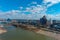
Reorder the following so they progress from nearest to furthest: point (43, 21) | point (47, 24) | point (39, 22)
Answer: point (47, 24) < point (43, 21) < point (39, 22)

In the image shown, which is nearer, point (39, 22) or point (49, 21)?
point (49, 21)

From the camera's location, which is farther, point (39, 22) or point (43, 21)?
point (39, 22)

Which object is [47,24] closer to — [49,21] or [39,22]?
[49,21]

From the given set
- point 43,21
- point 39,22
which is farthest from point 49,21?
point 39,22

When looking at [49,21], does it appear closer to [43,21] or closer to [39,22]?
[43,21]

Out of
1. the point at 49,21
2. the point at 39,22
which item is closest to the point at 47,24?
the point at 49,21

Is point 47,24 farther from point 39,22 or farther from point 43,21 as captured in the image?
point 39,22

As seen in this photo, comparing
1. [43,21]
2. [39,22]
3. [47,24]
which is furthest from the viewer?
[39,22]
